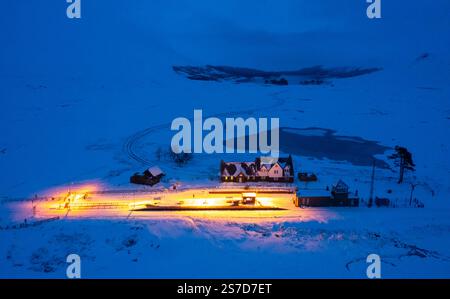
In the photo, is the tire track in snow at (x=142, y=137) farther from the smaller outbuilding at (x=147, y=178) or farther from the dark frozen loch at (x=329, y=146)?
the dark frozen loch at (x=329, y=146)

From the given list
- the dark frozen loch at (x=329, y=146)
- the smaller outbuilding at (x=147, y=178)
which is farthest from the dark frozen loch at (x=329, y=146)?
the smaller outbuilding at (x=147, y=178)

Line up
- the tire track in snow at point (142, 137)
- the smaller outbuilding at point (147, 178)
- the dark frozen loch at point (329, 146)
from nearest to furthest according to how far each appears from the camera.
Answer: the smaller outbuilding at point (147, 178), the tire track in snow at point (142, 137), the dark frozen loch at point (329, 146)

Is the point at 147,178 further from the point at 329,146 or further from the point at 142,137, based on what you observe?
the point at 329,146

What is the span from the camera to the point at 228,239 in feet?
86.6

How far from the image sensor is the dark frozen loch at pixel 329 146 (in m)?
47.6

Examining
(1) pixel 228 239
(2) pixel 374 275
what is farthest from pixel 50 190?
(2) pixel 374 275

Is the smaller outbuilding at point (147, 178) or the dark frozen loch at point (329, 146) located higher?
the dark frozen loch at point (329, 146)

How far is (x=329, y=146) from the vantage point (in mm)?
52812

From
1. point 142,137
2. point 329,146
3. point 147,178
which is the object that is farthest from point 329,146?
point 147,178

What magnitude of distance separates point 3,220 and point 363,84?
92122 millimetres

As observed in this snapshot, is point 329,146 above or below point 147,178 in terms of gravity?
above

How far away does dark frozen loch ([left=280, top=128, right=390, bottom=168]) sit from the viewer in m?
47.6

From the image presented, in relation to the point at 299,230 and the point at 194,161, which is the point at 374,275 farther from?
the point at 194,161

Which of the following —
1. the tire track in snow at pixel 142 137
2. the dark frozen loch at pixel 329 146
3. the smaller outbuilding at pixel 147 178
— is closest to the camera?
the smaller outbuilding at pixel 147 178
